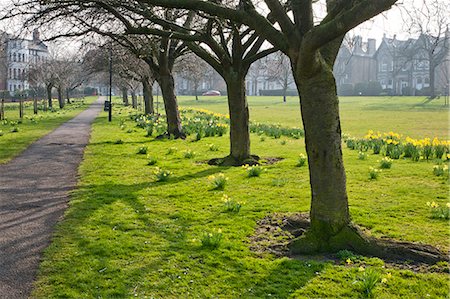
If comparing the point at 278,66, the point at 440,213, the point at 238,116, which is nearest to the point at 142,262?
the point at 440,213

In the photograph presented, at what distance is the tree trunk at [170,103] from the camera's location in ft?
61.2

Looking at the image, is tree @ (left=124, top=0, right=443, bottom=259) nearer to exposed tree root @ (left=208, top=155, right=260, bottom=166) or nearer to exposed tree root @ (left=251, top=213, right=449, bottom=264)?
exposed tree root @ (left=251, top=213, right=449, bottom=264)


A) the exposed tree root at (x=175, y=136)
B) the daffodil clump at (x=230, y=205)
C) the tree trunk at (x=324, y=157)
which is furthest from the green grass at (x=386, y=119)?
the tree trunk at (x=324, y=157)

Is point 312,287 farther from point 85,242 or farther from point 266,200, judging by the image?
point 266,200

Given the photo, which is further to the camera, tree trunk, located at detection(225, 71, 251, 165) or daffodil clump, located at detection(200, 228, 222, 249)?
tree trunk, located at detection(225, 71, 251, 165)

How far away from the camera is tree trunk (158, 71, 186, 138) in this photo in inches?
734

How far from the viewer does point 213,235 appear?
5.66 metres

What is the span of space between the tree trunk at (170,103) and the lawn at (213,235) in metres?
7.01

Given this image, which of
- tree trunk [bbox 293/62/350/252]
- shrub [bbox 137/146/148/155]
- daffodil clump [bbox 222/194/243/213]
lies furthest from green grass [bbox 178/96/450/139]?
tree trunk [bbox 293/62/350/252]

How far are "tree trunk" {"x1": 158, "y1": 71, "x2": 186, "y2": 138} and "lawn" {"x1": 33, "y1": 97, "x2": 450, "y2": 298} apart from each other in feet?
23.0

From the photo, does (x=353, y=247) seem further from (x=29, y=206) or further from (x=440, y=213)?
(x=29, y=206)

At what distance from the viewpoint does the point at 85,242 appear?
5.82m

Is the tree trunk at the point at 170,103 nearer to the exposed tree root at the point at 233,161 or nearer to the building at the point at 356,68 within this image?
the exposed tree root at the point at 233,161

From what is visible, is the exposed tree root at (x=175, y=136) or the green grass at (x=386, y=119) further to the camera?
the green grass at (x=386, y=119)
